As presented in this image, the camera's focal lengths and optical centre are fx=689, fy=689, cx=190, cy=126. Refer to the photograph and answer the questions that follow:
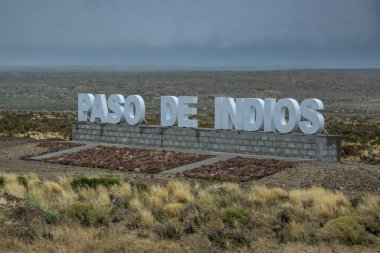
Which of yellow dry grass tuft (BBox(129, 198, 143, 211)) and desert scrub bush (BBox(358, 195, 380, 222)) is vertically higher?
desert scrub bush (BBox(358, 195, 380, 222))

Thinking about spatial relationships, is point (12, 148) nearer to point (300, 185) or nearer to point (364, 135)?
point (300, 185)

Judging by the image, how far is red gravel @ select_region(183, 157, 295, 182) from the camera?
86.4ft

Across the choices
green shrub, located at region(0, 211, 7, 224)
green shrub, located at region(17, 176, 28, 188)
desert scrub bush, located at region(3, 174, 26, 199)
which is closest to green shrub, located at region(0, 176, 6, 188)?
desert scrub bush, located at region(3, 174, 26, 199)

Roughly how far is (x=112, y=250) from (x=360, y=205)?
6.95m

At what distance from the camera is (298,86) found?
137625 mm

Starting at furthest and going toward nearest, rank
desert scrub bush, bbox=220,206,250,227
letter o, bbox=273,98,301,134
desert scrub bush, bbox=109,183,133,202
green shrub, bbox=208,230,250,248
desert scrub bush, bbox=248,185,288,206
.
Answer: letter o, bbox=273,98,301,134 < desert scrub bush, bbox=109,183,133,202 < desert scrub bush, bbox=248,185,288,206 < desert scrub bush, bbox=220,206,250,227 < green shrub, bbox=208,230,250,248

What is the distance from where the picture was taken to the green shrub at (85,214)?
15.2m

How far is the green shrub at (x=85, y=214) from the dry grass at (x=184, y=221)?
2 centimetres

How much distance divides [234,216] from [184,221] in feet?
3.64

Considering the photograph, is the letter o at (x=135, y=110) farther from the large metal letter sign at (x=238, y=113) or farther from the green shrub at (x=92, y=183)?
the green shrub at (x=92, y=183)

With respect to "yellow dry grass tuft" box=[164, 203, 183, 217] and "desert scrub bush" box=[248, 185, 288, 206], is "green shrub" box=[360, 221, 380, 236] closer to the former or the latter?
"desert scrub bush" box=[248, 185, 288, 206]

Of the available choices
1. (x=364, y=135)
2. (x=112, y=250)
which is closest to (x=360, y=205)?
(x=112, y=250)

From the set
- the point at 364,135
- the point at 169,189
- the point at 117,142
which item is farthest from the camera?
the point at 364,135

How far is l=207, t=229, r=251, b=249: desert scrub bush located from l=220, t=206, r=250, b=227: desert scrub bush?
1.05 metres
